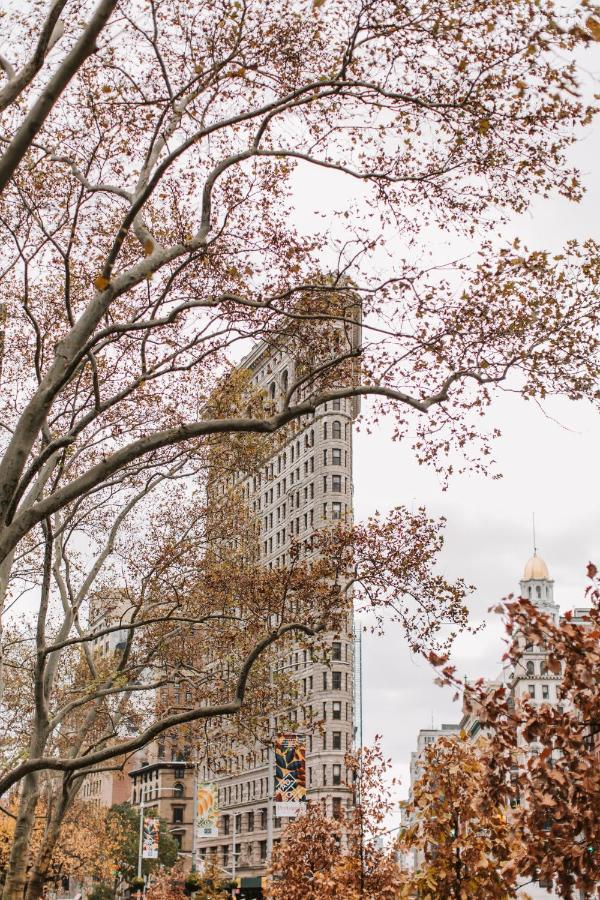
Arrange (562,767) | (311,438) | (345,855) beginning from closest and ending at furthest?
(562,767) < (345,855) < (311,438)

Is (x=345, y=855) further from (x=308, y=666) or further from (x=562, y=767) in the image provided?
(x=308, y=666)

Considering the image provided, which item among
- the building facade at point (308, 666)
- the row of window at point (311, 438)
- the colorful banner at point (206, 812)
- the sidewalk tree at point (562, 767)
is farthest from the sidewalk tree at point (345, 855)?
the row of window at point (311, 438)

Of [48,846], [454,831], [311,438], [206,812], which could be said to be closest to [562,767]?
[454,831]

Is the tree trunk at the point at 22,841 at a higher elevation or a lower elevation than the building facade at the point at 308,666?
lower

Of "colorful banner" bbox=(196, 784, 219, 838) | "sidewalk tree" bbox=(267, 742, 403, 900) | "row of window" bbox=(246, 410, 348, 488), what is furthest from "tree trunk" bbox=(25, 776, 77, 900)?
"row of window" bbox=(246, 410, 348, 488)

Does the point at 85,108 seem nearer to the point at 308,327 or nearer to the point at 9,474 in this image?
the point at 308,327

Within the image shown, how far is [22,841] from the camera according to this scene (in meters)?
20.0

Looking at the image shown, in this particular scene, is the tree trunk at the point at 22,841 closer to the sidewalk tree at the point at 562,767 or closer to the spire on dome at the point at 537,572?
the sidewalk tree at the point at 562,767

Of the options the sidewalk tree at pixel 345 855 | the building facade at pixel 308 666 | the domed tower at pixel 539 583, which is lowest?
the sidewalk tree at pixel 345 855

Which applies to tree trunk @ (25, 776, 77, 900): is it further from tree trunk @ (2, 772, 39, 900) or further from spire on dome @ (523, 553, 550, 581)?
spire on dome @ (523, 553, 550, 581)

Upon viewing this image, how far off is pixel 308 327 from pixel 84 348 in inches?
144

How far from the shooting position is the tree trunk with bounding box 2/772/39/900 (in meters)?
19.5

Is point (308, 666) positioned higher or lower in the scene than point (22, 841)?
higher

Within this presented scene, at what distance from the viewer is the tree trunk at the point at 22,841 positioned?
19484 millimetres
